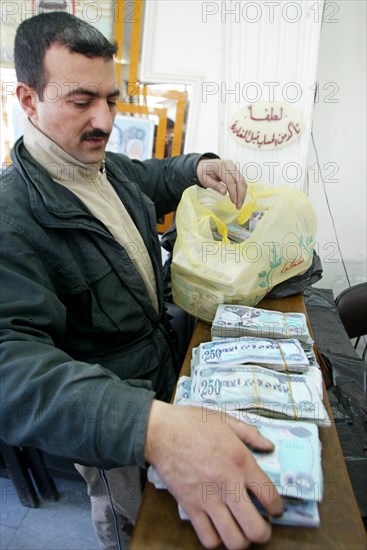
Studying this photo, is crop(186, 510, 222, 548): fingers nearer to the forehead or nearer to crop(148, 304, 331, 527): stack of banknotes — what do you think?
crop(148, 304, 331, 527): stack of banknotes

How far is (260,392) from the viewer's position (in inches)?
23.0

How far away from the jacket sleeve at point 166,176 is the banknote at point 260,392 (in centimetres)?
72

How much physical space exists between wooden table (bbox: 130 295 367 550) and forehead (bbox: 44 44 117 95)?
0.75 meters

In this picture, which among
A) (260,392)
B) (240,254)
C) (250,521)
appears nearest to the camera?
(250,521)

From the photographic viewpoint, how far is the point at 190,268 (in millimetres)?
928

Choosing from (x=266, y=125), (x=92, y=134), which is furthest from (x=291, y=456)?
(x=266, y=125)

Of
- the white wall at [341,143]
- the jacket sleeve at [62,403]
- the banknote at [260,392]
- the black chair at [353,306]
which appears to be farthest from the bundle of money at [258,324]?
the white wall at [341,143]

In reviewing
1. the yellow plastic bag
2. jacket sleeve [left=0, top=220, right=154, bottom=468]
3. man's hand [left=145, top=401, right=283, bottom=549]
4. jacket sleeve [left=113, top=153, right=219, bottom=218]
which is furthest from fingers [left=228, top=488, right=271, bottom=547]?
jacket sleeve [left=113, top=153, right=219, bottom=218]

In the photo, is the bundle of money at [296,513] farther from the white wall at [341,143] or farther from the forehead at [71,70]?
the white wall at [341,143]

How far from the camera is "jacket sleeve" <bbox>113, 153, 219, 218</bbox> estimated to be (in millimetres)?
1181

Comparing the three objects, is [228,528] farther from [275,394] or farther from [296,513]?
[275,394]

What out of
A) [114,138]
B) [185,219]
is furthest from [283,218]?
[114,138]

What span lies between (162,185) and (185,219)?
28cm

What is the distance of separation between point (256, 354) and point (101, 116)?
0.61 metres
